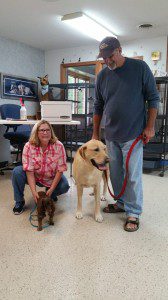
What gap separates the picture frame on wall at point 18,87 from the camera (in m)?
4.75

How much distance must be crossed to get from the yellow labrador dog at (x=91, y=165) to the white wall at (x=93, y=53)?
8.97ft

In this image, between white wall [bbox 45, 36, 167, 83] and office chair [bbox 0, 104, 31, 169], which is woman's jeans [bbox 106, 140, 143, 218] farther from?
white wall [bbox 45, 36, 167, 83]

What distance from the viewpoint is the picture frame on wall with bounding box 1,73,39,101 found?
15.6 feet

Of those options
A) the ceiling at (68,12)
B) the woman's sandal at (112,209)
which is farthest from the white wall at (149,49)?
the woman's sandal at (112,209)

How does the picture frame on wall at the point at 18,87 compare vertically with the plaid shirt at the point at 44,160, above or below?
above

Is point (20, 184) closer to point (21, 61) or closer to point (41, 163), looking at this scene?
point (41, 163)

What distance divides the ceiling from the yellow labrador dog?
222 cm

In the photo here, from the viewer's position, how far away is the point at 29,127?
3.93 m

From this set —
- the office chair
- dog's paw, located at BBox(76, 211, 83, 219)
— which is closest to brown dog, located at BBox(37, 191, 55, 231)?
dog's paw, located at BBox(76, 211, 83, 219)

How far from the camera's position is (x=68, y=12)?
3.43m

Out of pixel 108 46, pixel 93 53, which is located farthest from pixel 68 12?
pixel 108 46

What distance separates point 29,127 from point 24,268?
2858 mm

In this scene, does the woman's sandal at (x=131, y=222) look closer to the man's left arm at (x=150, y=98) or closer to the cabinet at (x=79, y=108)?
the man's left arm at (x=150, y=98)

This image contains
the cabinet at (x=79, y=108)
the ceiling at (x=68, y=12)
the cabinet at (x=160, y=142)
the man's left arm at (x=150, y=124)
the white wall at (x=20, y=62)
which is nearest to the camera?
the man's left arm at (x=150, y=124)
